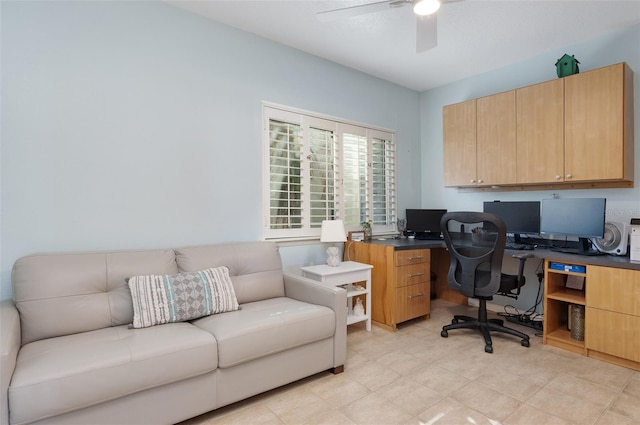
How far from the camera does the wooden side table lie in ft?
9.94

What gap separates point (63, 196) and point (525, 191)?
4.21 m

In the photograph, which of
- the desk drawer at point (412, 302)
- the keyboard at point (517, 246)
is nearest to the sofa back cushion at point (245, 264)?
the desk drawer at point (412, 302)

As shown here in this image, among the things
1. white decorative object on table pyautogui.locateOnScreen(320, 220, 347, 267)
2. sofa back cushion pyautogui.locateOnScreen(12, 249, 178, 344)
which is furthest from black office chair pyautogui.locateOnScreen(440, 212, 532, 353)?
sofa back cushion pyautogui.locateOnScreen(12, 249, 178, 344)

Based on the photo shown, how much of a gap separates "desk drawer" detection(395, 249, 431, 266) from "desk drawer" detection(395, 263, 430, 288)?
42 mm

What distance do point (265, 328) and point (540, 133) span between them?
311 cm

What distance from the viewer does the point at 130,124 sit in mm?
2455

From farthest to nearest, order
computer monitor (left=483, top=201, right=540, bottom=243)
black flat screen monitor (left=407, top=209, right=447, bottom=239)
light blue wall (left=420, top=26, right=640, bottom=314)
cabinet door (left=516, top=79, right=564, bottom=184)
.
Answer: black flat screen monitor (left=407, top=209, right=447, bottom=239), computer monitor (left=483, top=201, right=540, bottom=243), cabinet door (left=516, top=79, right=564, bottom=184), light blue wall (left=420, top=26, right=640, bottom=314)

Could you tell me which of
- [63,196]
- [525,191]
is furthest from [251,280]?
[525,191]

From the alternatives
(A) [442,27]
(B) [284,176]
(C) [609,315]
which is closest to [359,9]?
(A) [442,27]

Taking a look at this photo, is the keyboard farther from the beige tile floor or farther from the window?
the window

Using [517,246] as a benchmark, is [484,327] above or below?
below

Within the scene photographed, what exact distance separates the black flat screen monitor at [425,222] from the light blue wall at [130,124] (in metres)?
1.59

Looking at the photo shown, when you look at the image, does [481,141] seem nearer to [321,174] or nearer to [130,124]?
[321,174]

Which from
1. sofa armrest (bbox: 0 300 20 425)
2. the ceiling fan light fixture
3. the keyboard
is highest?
the ceiling fan light fixture
